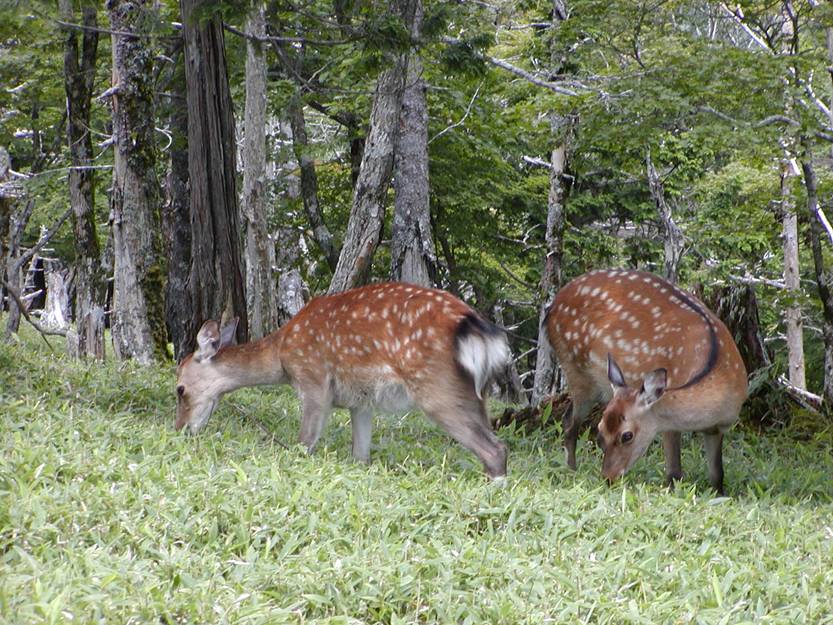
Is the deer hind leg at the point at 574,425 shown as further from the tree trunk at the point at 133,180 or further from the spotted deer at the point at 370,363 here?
the tree trunk at the point at 133,180

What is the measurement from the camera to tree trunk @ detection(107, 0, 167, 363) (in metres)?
11.1

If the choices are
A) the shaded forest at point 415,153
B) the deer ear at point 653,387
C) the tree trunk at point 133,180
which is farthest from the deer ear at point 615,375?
the tree trunk at point 133,180

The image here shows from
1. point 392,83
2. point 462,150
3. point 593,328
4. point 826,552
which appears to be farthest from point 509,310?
point 826,552

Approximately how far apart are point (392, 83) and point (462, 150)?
21.0 ft

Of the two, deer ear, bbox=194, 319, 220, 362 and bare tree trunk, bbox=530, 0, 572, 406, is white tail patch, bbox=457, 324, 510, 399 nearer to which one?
deer ear, bbox=194, 319, 220, 362

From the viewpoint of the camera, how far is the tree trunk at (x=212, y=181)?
9633 millimetres

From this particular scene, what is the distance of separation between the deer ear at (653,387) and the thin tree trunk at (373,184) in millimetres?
4866

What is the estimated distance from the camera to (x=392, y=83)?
37.1ft

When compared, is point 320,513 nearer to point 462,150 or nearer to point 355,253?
point 355,253

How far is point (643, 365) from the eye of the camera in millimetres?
7586

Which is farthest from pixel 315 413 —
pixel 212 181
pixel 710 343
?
pixel 212 181

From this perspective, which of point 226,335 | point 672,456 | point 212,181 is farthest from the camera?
point 212,181

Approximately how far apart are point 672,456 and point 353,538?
124 inches

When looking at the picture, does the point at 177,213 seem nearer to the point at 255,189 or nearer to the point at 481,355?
the point at 255,189
